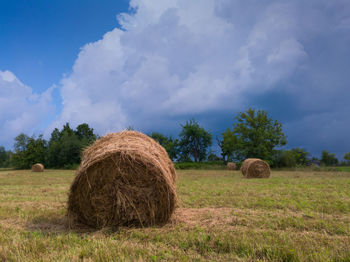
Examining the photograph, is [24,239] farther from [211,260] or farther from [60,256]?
[211,260]

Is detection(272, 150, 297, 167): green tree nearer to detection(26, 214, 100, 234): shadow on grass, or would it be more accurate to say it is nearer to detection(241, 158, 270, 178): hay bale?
detection(241, 158, 270, 178): hay bale

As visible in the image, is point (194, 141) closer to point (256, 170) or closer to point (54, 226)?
point (256, 170)

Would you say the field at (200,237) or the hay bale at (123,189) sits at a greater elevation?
the hay bale at (123,189)

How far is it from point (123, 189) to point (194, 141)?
51065mm

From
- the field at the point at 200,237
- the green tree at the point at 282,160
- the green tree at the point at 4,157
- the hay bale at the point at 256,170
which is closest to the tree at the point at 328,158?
the green tree at the point at 282,160

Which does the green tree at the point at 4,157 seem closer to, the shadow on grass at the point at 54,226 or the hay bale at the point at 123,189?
the shadow on grass at the point at 54,226

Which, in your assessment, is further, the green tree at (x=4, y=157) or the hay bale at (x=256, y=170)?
the green tree at (x=4, y=157)

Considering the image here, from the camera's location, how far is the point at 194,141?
184 feet

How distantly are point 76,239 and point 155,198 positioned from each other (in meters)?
1.76

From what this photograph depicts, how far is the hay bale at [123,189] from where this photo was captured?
5.23 metres

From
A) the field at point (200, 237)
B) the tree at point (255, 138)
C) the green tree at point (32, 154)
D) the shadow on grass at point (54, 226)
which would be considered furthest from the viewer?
the green tree at point (32, 154)

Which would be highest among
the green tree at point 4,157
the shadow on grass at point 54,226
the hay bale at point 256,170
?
the green tree at point 4,157

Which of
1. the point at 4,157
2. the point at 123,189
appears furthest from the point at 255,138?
the point at 4,157

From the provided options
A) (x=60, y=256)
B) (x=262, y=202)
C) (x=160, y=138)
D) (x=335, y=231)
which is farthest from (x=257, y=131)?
(x=60, y=256)
